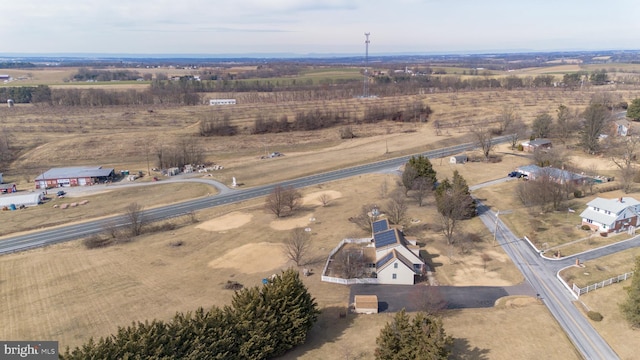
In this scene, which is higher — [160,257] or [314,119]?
[314,119]

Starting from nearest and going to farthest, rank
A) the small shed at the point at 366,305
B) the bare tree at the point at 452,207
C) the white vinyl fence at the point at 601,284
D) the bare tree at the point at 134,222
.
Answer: the small shed at the point at 366,305
the white vinyl fence at the point at 601,284
the bare tree at the point at 452,207
the bare tree at the point at 134,222

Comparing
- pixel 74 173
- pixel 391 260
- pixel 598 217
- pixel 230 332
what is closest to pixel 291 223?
pixel 391 260

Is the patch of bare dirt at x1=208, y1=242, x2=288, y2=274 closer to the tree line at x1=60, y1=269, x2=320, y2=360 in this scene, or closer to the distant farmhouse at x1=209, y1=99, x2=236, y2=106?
the tree line at x1=60, y1=269, x2=320, y2=360

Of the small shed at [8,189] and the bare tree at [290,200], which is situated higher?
the bare tree at [290,200]

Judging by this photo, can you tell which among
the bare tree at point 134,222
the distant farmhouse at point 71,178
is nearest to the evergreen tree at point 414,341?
the bare tree at point 134,222

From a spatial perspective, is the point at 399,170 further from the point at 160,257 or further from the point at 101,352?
the point at 101,352

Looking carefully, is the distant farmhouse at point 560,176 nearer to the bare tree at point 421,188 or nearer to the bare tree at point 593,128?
the bare tree at point 421,188

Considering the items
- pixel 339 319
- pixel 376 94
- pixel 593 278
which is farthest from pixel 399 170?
pixel 376 94
